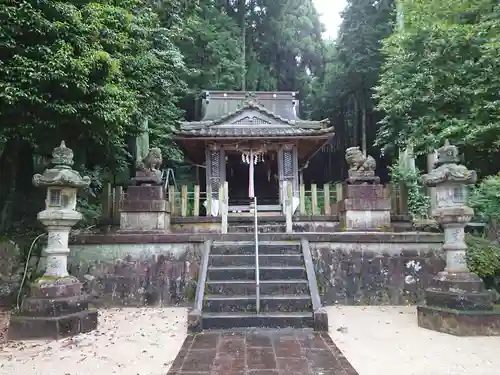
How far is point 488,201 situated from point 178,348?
6.22m

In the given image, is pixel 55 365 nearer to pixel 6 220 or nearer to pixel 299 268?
pixel 299 268

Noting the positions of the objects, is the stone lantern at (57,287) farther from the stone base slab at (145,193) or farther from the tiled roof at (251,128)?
the tiled roof at (251,128)

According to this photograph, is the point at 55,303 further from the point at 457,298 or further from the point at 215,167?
the point at 215,167

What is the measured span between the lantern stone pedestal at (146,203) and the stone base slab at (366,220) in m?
3.91

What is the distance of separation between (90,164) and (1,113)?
3988 millimetres

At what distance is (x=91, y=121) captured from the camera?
6.43m

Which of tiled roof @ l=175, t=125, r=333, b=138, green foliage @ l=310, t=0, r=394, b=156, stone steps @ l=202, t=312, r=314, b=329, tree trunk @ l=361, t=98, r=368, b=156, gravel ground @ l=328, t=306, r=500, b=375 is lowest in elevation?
gravel ground @ l=328, t=306, r=500, b=375

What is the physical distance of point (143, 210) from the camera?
23.5 feet

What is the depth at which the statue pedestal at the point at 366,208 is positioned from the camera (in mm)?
7535

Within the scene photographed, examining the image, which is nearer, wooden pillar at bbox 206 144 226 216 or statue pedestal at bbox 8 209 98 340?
statue pedestal at bbox 8 209 98 340

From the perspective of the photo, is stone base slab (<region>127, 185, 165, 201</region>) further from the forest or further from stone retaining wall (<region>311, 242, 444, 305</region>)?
stone retaining wall (<region>311, 242, 444, 305</region>)

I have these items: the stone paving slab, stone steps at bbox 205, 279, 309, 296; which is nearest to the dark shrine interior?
stone steps at bbox 205, 279, 309, 296

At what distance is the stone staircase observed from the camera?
4.70m

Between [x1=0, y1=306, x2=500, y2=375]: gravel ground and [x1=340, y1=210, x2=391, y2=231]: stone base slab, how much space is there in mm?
2536
